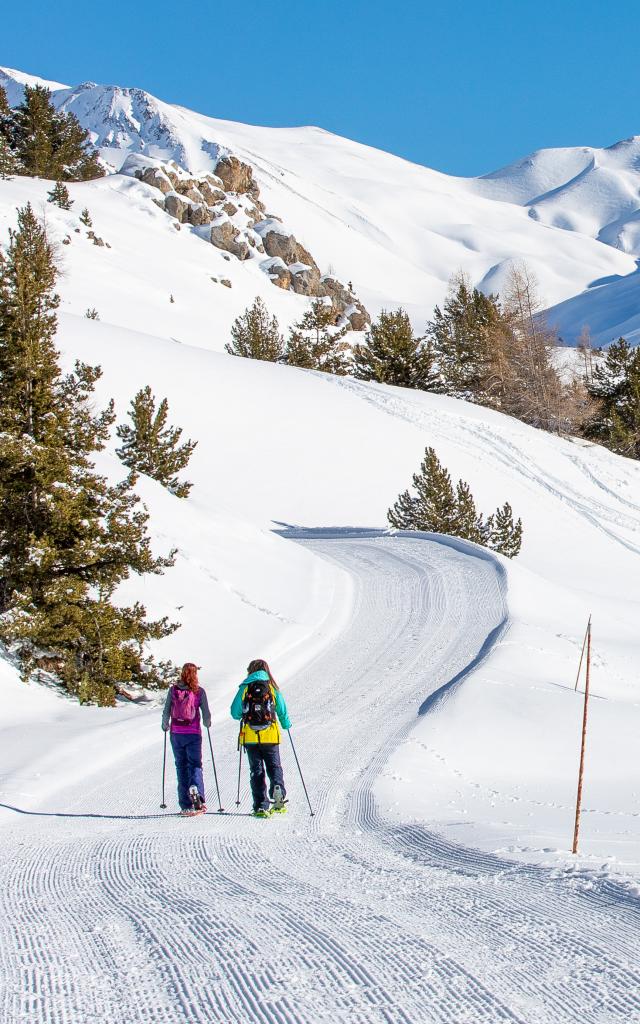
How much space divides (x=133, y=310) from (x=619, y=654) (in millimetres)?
47156

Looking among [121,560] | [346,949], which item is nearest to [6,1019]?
[346,949]

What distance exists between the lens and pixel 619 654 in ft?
49.8

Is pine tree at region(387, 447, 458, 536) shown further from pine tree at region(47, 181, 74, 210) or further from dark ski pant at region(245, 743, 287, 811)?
pine tree at region(47, 181, 74, 210)

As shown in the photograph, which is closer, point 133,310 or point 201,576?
point 201,576

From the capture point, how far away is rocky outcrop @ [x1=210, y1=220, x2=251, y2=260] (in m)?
86.5

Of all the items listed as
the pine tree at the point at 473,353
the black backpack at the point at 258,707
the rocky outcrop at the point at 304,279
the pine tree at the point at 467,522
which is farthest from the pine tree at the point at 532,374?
the black backpack at the point at 258,707

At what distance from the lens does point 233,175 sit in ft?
370

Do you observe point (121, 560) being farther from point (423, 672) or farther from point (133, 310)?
point (133, 310)

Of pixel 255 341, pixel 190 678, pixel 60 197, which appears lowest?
pixel 190 678

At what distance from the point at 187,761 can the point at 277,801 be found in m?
0.94

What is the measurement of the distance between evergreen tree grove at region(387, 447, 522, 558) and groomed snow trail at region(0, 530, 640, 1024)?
1895 cm

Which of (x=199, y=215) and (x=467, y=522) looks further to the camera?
(x=199, y=215)

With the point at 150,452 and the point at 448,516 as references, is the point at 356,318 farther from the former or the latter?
the point at 150,452

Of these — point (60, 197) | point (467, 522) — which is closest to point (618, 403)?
point (467, 522)
